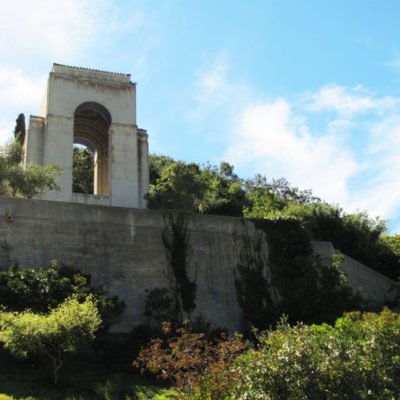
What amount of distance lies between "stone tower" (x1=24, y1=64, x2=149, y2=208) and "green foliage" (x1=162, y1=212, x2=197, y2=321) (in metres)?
4.74

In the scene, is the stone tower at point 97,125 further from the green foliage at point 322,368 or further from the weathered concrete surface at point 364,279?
the green foliage at point 322,368

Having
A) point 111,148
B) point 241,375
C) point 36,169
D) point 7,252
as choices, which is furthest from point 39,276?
point 111,148

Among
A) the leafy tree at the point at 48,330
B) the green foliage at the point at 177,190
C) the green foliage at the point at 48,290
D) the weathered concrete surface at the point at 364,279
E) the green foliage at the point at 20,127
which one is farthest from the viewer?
the green foliage at the point at 20,127

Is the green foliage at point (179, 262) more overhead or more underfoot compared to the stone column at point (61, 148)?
more underfoot

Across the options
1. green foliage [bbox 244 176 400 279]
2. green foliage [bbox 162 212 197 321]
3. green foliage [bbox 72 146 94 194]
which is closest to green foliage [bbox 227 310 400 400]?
green foliage [bbox 162 212 197 321]

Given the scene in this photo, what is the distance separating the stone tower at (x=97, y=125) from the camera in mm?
25047

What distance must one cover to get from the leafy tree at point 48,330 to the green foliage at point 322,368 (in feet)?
15.0

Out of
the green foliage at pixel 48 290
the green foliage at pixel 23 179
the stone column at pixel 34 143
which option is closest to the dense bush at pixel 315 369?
the green foliage at pixel 48 290

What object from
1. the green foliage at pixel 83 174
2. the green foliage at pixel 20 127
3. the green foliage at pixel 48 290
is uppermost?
the green foliage at pixel 83 174

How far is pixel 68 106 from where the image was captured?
2586cm

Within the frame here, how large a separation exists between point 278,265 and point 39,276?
9136 millimetres

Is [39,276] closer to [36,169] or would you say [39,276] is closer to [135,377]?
[135,377]

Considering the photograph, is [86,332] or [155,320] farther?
[155,320]

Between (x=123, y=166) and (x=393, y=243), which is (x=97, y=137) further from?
(x=393, y=243)
